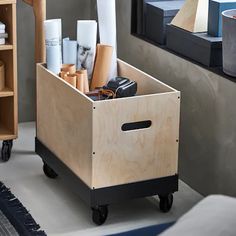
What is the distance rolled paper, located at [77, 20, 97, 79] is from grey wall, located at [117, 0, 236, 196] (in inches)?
11.9

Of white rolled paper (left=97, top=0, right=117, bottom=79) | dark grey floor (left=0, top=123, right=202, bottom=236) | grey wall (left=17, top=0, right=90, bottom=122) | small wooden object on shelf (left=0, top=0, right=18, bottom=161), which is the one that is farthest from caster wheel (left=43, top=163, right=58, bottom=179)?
grey wall (left=17, top=0, right=90, bottom=122)

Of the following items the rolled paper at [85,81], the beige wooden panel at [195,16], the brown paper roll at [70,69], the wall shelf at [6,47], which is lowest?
the rolled paper at [85,81]

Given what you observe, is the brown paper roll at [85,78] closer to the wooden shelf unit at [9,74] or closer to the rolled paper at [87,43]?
the rolled paper at [87,43]

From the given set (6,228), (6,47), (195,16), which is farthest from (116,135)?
(6,47)

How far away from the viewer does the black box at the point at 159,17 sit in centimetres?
285

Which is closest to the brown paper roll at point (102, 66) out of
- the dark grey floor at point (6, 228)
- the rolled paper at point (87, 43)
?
the rolled paper at point (87, 43)

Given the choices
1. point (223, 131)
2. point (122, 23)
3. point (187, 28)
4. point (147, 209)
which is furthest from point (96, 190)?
point (122, 23)

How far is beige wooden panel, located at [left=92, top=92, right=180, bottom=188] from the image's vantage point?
2.31 m

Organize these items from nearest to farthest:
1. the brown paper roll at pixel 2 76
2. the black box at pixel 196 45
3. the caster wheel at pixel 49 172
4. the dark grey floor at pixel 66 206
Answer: the dark grey floor at pixel 66 206 < the black box at pixel 196 45 < the caster wheel at pixel 49 172 < the brown paper roll at pixel 2 76

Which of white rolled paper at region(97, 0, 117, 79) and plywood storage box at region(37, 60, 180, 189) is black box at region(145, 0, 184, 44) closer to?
white rolled paper at region(97, 0, 117, 79)

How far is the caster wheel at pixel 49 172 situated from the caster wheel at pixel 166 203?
444 mm

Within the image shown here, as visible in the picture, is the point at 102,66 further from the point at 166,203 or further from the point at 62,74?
the point at 166,203

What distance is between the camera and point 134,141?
2363 millimetres

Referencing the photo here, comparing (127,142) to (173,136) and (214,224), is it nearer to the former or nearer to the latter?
(173,136)
